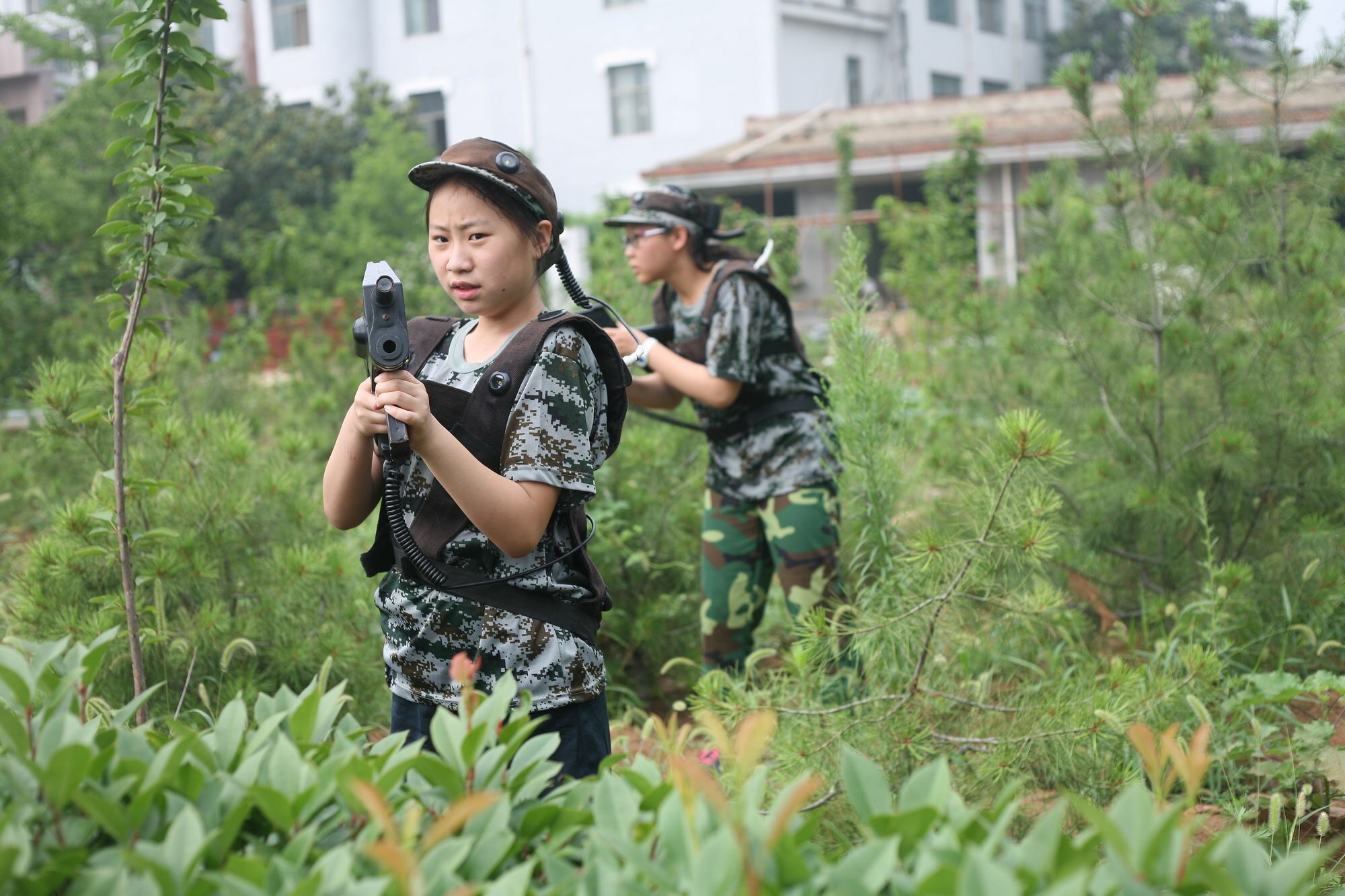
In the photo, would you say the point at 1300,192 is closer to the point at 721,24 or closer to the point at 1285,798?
the point at 1285,798

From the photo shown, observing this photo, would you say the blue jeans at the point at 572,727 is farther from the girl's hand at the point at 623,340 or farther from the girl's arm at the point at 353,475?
the girl's hand at the point at 623,340

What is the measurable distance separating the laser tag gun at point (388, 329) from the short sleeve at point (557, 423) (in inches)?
7.7

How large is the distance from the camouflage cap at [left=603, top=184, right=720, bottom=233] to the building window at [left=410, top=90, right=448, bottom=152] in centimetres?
2143

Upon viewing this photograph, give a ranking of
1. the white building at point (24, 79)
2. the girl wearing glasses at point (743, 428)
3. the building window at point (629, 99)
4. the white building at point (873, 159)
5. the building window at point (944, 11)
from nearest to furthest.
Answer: the girl wearing glasses at point (743, 428) → the white building at point (873, 159) → the building window at point (629, 99) → the building window at point (944, 11) → the white building at point (24, 79)

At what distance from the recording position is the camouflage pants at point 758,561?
3842 mm

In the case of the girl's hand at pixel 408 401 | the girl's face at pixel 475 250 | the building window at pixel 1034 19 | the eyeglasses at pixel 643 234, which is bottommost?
the girl's hand at pixel 408 401

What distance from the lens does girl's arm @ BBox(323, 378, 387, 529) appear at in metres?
2.01

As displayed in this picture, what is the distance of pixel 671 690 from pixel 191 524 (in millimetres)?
1922

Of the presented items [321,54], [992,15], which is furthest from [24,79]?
[992,15]

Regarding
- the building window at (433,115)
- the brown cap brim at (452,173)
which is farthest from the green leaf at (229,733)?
the building window at (433,115)

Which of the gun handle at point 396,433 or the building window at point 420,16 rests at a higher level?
the building window at point 420,16

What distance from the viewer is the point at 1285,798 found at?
3.05 m

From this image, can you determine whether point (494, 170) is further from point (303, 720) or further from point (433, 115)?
point (433, 115)

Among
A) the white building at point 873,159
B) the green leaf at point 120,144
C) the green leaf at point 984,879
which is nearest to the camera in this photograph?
the green leaf at point 984,879
